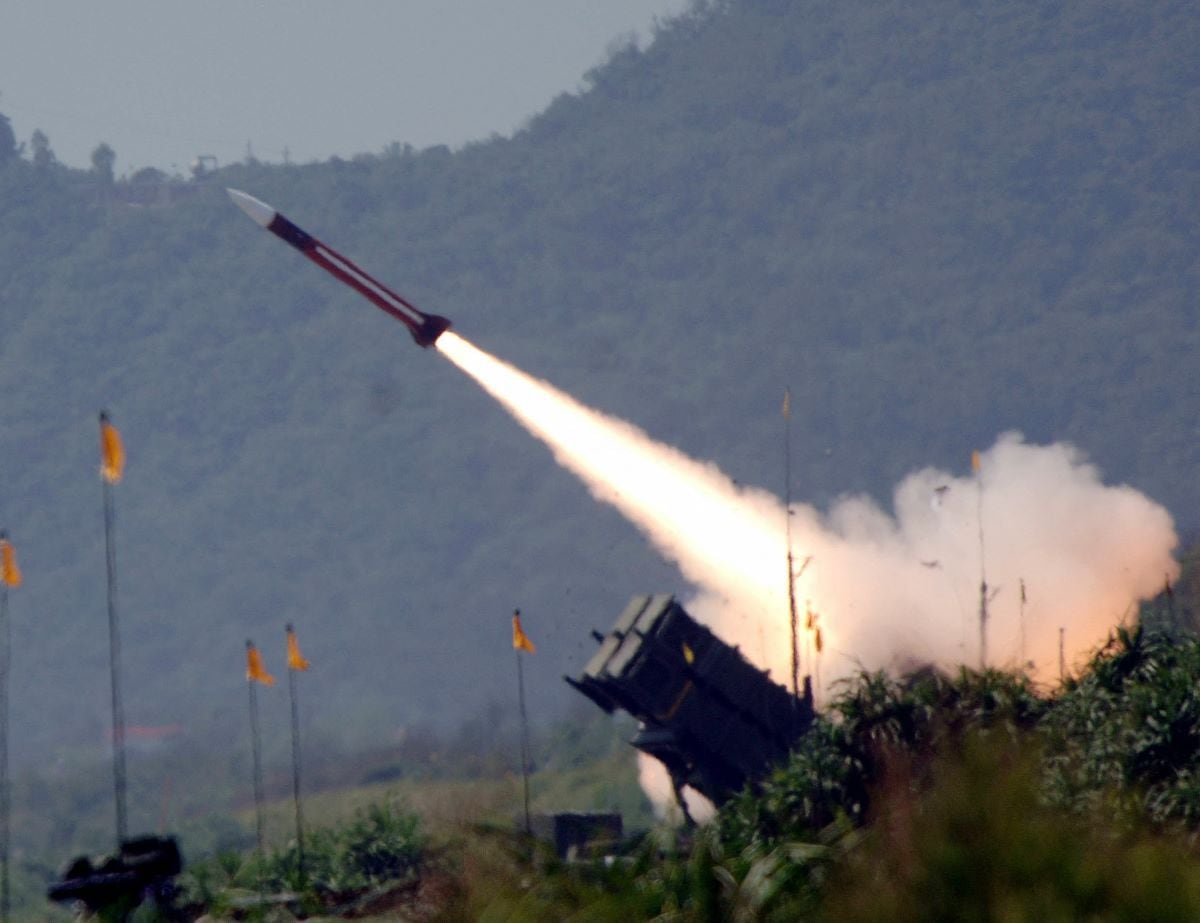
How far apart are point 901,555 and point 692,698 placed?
69.2 feet

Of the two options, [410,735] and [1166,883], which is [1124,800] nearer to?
[1166,883]

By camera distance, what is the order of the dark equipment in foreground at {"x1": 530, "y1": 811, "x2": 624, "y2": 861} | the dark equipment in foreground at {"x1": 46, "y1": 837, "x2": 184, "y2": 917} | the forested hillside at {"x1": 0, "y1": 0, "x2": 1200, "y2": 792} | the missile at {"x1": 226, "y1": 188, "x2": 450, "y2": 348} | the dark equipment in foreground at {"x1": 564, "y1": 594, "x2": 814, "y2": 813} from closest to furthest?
the dark equipment in foreground at {"x1": 46, "y1": 837, "x2": 184, "y2": 917} → the dark equipment in foreground at {"x1": 564, "y1": 594, "x2": 814, "y2": 813} → the dark equipment in foreground at {"x1": 530, "y1": 811, "x2": 624, "y2": 861} → the missile at {"x1": 226, "y1": 188, "x2": 450, "y2": 348} → the forested hillside at {"x1": 0, "y1": 0, "x2": 1200, "y2": 792}

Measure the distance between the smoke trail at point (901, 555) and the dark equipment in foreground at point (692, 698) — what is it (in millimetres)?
8668

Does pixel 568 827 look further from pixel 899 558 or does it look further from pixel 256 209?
pixel 899 558

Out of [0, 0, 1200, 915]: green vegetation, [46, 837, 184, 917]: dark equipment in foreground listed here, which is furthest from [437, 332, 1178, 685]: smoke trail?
[0, 0, 1200, 915]: green vegetation

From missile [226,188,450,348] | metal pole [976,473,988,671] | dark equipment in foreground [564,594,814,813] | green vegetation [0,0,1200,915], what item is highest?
green vegetation [0,0,1200,915]

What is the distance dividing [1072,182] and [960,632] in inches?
6024

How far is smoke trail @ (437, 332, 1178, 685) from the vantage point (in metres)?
46.9

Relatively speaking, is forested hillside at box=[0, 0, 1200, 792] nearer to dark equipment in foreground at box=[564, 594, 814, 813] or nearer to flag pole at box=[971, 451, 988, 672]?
flag pole at box=[971, 451, 988, 672]

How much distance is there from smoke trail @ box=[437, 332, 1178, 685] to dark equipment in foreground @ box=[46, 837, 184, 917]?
73.8ft

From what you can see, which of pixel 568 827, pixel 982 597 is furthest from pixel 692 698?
pixel 982 597

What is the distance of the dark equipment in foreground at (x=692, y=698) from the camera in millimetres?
32562

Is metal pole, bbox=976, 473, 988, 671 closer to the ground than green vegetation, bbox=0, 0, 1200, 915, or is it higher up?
closer to the ground

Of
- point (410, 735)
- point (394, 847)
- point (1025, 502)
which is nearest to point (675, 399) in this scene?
point (410, 735)
